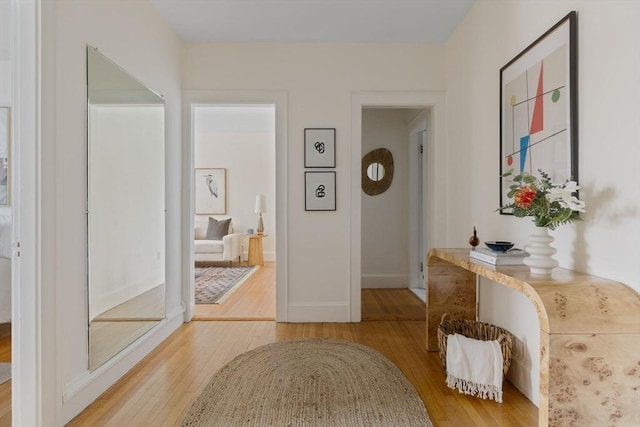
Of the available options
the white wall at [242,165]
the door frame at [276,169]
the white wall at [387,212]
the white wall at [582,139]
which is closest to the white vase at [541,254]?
the white wall at [582,139]

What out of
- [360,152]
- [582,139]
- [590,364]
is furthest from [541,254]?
[360,152]

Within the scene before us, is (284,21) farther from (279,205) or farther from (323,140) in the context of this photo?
(279,205)

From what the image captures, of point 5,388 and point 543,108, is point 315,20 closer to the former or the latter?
point 543,108

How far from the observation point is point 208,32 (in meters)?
3.17

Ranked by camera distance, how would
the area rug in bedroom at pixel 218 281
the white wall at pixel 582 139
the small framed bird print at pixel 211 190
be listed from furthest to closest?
the small framed bird print at pixel 211 190, the area rug in bedroom at pixel 218 281, the white wall at pixel 582 139

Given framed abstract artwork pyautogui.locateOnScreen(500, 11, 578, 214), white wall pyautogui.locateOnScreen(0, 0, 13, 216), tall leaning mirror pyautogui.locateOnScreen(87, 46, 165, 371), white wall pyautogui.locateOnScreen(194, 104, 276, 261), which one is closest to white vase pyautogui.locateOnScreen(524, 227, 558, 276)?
framed abstract artwork pyautogui.locateOnScreen(500, 11, 578, 214)

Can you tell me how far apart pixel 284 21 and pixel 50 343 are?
276 centimetres

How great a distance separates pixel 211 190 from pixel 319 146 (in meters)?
4.66

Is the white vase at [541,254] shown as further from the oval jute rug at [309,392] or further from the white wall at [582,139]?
the oval jute rug at [309,392]

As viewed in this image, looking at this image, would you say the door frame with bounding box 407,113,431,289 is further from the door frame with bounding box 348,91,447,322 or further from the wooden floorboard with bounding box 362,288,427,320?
the door frame with bounding box 348,91,447,322

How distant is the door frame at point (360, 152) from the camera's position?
10.9 ft

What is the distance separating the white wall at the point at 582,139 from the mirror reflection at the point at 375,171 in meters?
1.83

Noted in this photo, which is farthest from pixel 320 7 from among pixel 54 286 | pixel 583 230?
pixel 54 286

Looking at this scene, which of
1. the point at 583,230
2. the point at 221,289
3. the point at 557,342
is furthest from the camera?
the point at 221,289
